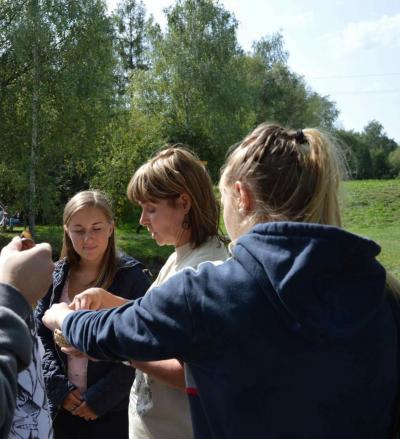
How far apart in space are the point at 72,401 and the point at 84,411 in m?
0.08

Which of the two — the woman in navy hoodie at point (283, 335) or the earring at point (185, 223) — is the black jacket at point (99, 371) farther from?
the woman in navy hoodie at point (283, 335)

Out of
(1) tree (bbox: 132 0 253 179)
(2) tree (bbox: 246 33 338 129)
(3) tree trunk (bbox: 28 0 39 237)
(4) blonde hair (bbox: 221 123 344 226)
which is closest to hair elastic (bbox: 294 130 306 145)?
(4) blonde hair (bbox: 221 123 344 226)

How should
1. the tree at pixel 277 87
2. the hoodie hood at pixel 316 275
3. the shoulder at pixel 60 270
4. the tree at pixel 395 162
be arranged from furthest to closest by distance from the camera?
the tree at pixel 395 162 < the tree at pixel 277 87 < the shoulder at pixel 60 270 < the hoodie hood at pixel 316 275

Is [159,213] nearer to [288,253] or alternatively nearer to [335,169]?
[335,169]

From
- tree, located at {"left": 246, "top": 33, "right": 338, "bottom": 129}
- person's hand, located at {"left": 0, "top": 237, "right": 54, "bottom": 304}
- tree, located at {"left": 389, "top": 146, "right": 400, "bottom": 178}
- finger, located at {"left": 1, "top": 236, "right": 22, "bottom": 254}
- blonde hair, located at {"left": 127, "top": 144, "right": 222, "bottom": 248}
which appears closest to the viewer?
person's hand, located at {"left": 0, "top": 237, "right": 54, "bottom": 304}

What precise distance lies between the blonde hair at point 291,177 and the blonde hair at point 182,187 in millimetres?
857

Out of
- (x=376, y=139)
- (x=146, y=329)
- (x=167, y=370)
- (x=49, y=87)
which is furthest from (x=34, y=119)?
(x=376, y=139)

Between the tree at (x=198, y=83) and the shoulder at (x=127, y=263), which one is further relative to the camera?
the tree at (x=198, y=83)

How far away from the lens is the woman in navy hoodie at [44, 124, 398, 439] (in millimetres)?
1158

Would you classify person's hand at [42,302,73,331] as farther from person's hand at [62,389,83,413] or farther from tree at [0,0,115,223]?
tree at [0,0,115,223]

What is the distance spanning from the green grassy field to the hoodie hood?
9888mm

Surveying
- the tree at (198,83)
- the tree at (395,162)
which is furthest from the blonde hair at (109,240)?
→ the tree at (395,162)

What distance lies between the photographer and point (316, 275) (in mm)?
1162

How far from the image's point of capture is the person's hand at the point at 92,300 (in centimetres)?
178
